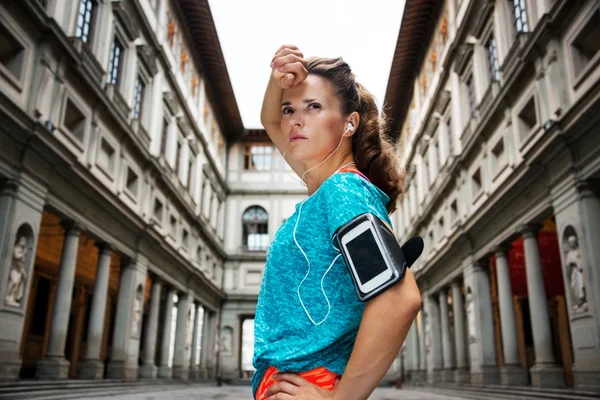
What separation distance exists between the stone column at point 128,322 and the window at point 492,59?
1580cm

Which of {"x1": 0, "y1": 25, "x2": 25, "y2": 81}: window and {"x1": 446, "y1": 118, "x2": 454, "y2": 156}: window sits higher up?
{"x1": 446, "y1": 118, "x2": 454, "y2": 156}: window

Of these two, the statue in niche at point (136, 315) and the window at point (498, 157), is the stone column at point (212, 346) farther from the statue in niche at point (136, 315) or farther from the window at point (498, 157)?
the window at point (498, 157)

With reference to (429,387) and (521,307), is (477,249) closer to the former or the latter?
(521,307)

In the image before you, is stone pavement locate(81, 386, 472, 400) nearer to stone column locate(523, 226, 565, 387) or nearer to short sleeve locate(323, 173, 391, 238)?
stone column locate(523, 226, 565, 387)

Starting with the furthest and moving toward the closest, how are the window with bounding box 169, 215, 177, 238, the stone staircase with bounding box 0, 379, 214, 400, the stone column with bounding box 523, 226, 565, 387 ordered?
the window with bounding box 169, 215, 177, 238 → the stone column with bounding box 523, 226, 565, 387 → the stone staircase with bounding box 0, 379, 214, 400

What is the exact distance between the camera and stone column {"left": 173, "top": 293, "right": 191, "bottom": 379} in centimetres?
3011

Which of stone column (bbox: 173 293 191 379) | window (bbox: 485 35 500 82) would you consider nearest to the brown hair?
window (bbox: 485 35 500 82)

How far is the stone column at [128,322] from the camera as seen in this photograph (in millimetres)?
20453

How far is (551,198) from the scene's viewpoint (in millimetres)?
14422

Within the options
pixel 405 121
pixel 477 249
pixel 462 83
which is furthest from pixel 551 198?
pixel 405 121

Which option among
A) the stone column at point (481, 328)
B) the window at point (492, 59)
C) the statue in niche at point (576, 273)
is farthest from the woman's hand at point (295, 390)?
the stone column at point (481, 328)

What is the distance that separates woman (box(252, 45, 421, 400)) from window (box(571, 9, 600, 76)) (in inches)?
513

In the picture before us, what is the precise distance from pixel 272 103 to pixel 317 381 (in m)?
0.96

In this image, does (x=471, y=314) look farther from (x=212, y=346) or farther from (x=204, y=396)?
(x=212, y=346)
